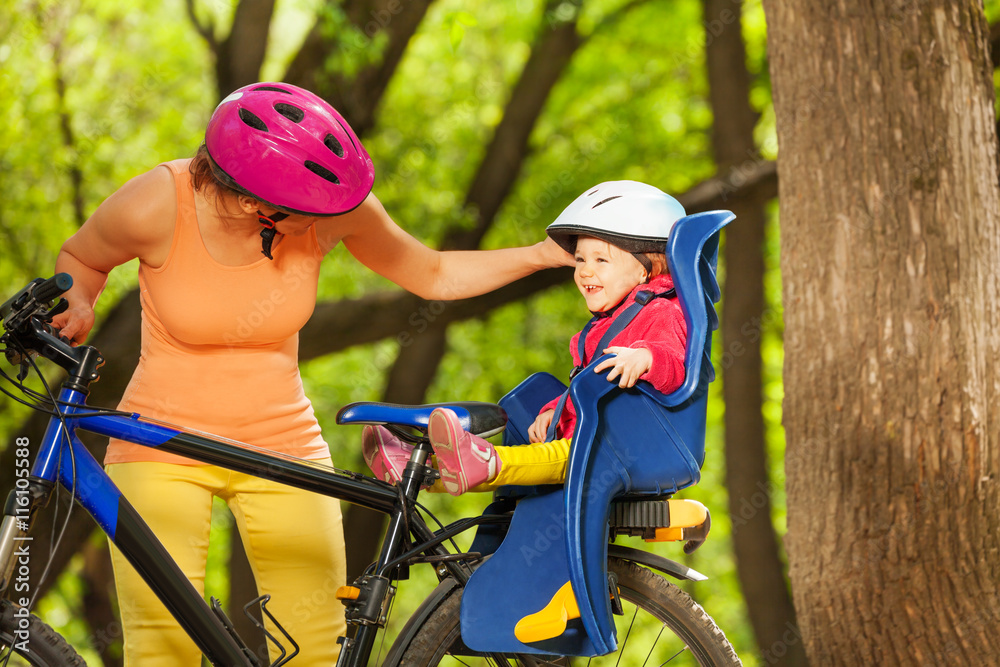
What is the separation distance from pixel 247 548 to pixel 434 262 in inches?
35.4

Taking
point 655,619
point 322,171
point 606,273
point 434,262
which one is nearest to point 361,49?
point 434,262

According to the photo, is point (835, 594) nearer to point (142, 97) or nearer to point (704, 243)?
point (704, 243)

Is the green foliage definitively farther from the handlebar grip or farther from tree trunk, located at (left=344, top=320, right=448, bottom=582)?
the handlebar grip

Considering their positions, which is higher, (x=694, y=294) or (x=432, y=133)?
(x=432, y=133)

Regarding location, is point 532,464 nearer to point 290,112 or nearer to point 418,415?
point 418,415

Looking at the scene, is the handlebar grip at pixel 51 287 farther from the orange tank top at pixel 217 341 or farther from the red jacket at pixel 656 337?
the red jacket at pixel 656 337

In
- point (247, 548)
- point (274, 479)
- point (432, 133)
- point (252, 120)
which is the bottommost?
point (247, 548)

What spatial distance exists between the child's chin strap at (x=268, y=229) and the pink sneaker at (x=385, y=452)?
50 cm

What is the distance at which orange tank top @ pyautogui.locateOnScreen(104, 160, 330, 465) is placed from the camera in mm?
1985

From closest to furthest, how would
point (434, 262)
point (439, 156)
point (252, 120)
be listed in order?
point (252, 120) < point (434, 262) < point (439, 156)

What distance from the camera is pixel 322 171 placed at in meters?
Result: 1.91

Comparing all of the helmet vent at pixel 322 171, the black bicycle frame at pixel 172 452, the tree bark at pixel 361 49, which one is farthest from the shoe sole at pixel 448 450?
the tree bark at pixel 361 49

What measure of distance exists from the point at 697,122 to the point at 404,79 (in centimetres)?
312

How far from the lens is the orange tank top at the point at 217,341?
1.99m
